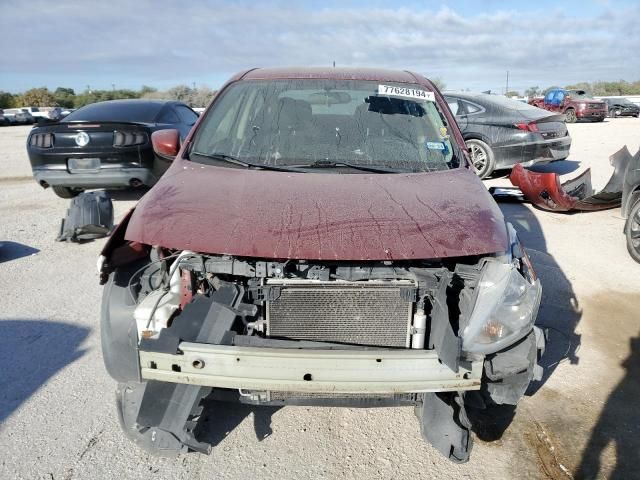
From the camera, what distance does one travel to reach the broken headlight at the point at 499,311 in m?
2.30

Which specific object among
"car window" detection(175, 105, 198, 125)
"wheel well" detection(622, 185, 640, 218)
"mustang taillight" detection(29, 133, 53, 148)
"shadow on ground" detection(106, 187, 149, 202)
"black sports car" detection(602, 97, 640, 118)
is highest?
"car window" detection(175, 105, 198, 125)

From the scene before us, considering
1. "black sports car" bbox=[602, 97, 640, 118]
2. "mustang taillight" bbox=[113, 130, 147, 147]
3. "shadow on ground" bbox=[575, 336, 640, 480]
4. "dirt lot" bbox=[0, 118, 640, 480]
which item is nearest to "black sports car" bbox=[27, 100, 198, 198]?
"mustang taillight" bbox=[113, 130, 147, 147]

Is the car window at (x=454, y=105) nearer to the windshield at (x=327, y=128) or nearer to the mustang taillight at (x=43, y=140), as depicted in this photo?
the windshield at (x=327, y=128)

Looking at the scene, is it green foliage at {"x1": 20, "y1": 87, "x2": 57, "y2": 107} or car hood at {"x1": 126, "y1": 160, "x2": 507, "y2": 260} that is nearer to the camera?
car hood at {"x1": 126, "y1": 160, "x2": 507, "y2": 260}

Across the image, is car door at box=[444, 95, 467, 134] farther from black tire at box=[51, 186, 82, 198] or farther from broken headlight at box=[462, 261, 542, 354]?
broken headlight at box=[462, 261, 542, 354]

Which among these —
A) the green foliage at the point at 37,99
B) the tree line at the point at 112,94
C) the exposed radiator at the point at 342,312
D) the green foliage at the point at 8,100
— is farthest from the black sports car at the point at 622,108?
the green foliage at the point at 8,100

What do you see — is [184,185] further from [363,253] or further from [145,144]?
[145,144]

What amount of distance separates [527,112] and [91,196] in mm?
7682

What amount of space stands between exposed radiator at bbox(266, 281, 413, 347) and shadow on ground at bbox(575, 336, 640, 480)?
3.94 feet

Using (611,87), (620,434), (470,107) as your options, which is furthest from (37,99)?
(611,87)

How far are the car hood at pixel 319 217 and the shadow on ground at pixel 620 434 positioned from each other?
1245mm

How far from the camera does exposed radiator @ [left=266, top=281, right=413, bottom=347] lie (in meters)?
2.40

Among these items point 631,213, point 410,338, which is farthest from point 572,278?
point 410,338

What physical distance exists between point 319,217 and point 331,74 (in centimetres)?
191
